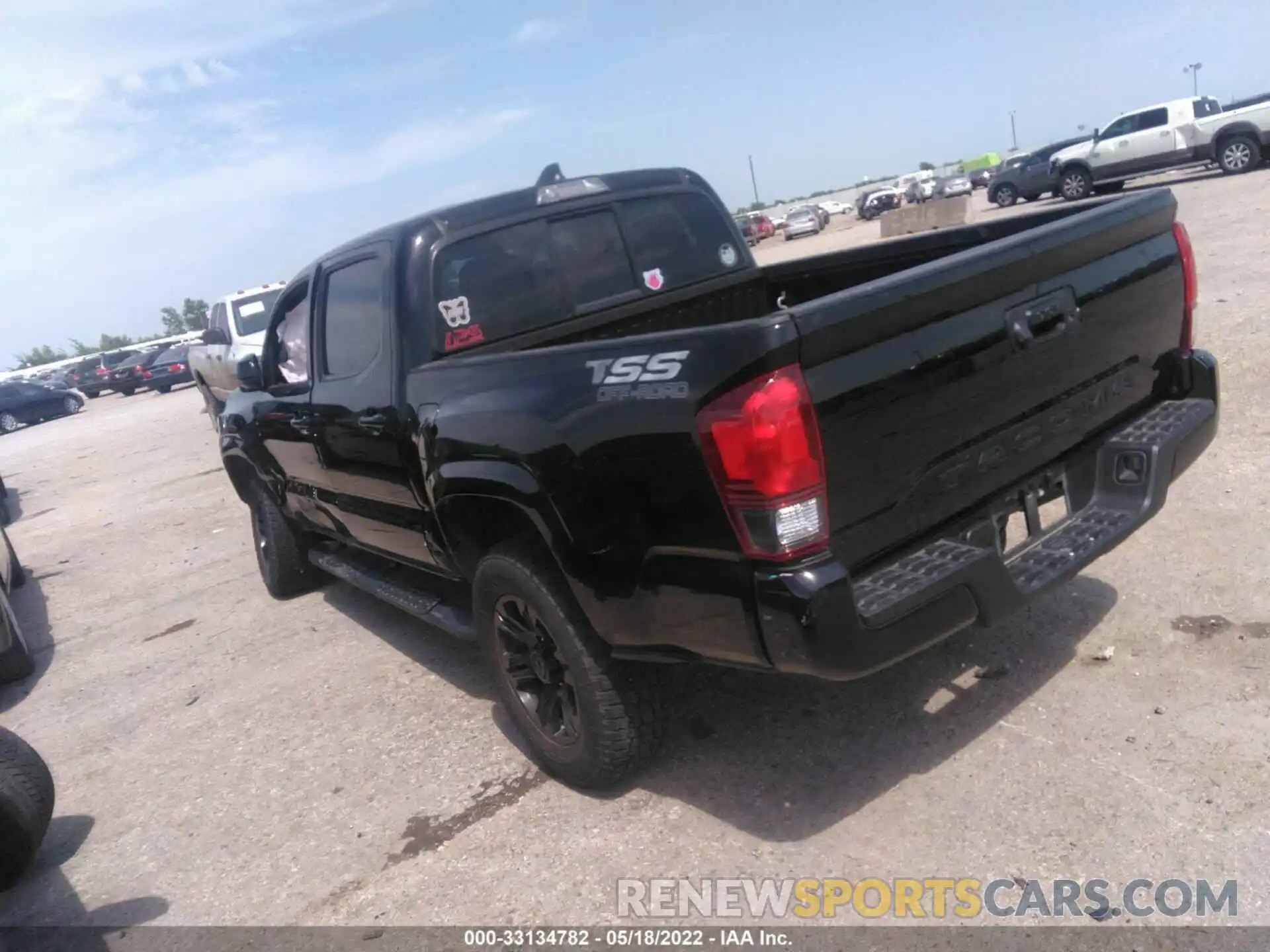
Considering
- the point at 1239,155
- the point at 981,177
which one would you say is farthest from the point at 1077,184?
the point at 981,177

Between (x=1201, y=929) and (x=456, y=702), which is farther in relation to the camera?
(x=456, y=702)

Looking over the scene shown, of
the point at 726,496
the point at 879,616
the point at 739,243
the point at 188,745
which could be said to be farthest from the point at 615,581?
the point at 188,745

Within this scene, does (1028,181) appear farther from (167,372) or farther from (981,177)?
(981,177)

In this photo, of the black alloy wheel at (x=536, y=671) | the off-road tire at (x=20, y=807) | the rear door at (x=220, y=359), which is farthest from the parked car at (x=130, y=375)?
the black alloy wheel at (x=536, y=671)

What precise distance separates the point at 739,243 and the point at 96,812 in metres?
3.82

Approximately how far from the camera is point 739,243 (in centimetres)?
494

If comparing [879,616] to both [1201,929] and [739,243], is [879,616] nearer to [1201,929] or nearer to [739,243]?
[1201,929]

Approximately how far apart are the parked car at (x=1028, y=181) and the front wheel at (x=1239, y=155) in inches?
168

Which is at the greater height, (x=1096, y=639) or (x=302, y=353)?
(x=302, y=353)

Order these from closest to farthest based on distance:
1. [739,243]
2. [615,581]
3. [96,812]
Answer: [615,581] → [96,812] → [739,243]

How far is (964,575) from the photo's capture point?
2748mm

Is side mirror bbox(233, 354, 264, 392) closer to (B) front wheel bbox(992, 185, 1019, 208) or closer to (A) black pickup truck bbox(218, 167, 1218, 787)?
(A) black pickup truck bbox(218, 167, 1218, 787)

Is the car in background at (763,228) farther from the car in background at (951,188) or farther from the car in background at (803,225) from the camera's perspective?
the car in background at (951,188)

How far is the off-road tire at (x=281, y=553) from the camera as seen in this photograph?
6301mm
